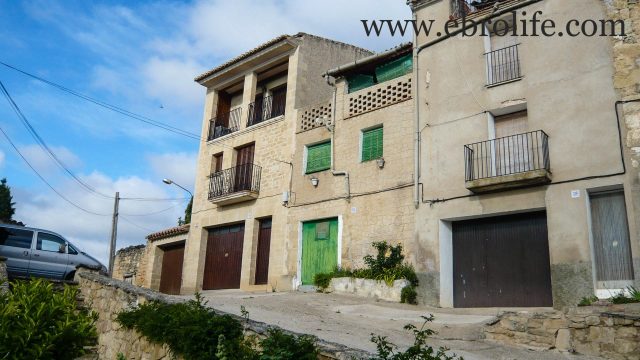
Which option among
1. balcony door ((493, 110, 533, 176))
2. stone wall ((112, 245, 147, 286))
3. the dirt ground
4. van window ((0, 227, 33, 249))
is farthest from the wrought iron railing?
stone wall ((112, 245, 147, 286))

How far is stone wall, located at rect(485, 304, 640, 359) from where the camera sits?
816cm

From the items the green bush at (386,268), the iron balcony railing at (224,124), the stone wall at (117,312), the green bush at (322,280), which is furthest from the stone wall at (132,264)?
the green bush at (386,268)

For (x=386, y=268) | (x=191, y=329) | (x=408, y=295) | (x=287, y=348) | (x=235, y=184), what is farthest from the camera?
(x=235, y=184)

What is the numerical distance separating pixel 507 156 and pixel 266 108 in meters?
10.0

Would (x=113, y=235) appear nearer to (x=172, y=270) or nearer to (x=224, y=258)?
(x=172, y=270)

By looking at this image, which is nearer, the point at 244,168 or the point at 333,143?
the point at 333,143

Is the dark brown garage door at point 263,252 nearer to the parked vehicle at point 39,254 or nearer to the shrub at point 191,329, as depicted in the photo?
the parked vehicle at point 39,254

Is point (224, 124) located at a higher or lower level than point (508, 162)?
higher

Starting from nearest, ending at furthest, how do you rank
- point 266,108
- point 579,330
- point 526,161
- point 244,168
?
point 579,330, point 526,161, point 244,168, point 266,108

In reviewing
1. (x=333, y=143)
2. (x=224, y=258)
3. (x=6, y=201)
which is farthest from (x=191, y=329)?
(x=6, y=201)

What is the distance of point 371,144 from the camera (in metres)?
16.1

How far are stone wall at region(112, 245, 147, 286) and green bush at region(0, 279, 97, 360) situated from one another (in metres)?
16.0

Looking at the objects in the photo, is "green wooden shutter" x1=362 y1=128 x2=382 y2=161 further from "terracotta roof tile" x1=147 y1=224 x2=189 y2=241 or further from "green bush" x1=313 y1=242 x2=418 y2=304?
"terracotta roof tile" x1=147 y1=224 x2=189 y2=241

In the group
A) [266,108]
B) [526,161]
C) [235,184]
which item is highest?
[266,108]
